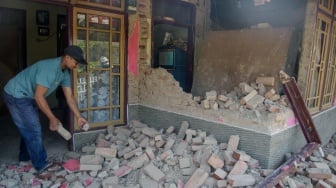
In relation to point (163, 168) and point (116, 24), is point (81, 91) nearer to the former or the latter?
point (116, 24)

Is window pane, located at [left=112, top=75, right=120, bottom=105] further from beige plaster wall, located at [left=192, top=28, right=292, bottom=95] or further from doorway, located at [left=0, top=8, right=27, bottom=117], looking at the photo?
doorway, located at [left=0, top=8, right=27, bottom=117]

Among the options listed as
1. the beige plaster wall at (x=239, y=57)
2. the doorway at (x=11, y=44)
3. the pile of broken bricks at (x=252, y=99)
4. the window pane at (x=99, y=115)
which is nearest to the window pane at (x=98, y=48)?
the window pane at (x=99, y=115)

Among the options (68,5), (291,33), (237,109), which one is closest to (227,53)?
(291,33)

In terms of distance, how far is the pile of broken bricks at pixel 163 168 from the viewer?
3367 millimetres

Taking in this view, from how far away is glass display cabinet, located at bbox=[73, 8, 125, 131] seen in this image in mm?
4270

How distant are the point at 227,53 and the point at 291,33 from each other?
109cm

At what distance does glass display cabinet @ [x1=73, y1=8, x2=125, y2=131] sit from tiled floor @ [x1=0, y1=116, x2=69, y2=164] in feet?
1.36

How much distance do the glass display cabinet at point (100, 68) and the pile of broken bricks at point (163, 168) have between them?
1.92 feet

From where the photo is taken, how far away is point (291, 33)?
179 inches

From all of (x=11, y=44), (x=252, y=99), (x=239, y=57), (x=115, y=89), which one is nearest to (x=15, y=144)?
(x=115, y=89)

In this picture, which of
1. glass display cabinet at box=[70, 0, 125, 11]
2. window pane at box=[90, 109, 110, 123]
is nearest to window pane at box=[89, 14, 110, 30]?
glass display cabinet at box=[70, 0, 125, 11]

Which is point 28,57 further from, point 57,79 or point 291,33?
point 291,33

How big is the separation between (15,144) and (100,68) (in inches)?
69.8

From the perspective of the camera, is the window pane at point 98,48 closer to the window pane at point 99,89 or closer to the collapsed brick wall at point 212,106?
the window pane at point 99,89
